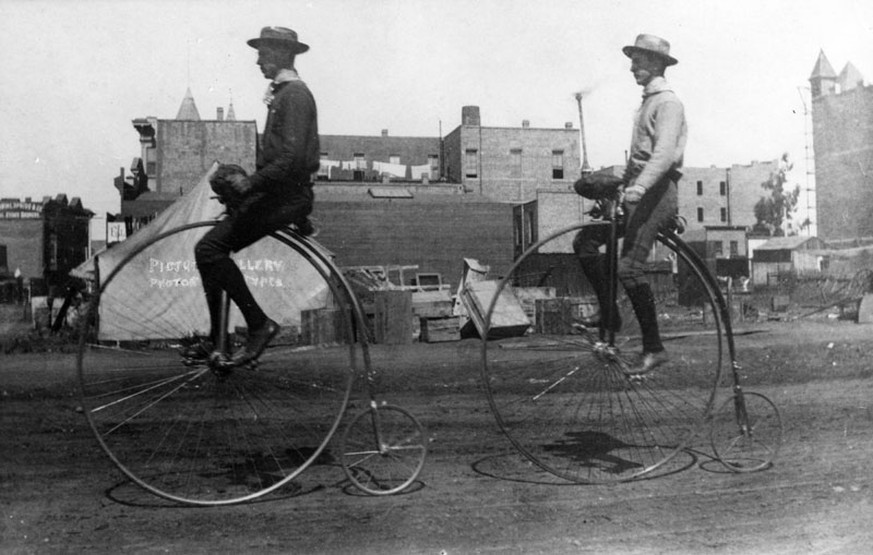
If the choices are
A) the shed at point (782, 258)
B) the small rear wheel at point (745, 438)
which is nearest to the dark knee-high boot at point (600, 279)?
the small rear wheel at point (745, 438)

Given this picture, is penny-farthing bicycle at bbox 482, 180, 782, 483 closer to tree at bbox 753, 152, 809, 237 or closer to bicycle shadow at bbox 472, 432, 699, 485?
bicycle shadow at bbox 472, 432, 699, 485

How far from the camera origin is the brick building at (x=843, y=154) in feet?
23.5

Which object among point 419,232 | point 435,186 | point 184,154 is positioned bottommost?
point 419,232

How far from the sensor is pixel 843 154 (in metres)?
10.4

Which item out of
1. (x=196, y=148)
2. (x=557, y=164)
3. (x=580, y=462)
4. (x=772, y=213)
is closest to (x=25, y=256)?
(x=196, y=148)

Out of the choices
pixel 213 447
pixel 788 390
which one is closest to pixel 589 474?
pixel 213 447

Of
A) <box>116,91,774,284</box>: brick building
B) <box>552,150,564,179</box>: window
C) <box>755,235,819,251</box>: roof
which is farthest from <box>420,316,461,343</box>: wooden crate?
<box>755,235,819,251</box>: roof

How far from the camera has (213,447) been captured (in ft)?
17.7

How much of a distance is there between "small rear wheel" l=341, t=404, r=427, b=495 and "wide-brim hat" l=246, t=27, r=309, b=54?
Answer: 7.00 feet

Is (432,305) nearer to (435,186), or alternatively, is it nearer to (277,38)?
(277,38)

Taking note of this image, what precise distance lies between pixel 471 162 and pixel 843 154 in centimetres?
4393

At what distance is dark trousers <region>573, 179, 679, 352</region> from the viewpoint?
4.66 meters

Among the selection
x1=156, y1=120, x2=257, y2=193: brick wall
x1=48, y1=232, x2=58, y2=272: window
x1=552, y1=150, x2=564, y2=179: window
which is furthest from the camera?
x1=552, y1=150, x2=564, y2=179: window

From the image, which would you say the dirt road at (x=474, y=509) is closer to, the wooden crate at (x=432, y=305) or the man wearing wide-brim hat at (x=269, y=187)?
the man wearing wide-brim hat at (x=269, y=187)
